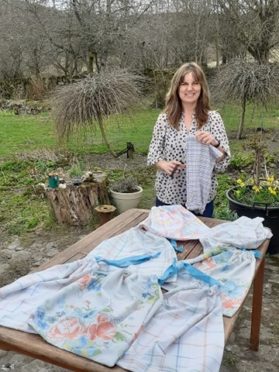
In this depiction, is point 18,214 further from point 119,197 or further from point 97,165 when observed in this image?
point 97,165

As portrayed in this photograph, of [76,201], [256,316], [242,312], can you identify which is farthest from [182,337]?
[76,201]

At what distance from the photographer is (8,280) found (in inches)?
125

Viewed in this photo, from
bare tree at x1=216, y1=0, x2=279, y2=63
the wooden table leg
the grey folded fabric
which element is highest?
bare tree at x1=216, y1=0, x2=279, y2=63

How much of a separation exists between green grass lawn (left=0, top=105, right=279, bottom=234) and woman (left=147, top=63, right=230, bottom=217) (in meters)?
0.92

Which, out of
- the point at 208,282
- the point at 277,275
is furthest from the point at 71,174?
the point at 208,282

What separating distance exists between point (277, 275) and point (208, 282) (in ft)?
5.70

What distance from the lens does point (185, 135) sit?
2.64m

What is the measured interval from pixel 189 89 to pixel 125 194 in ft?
6.05

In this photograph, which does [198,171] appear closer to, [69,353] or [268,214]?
Answer: [268,214]

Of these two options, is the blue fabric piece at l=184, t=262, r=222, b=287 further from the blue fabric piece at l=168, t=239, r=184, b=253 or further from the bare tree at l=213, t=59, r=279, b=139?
the bare tree at l=213, t=59, r=279, b=139

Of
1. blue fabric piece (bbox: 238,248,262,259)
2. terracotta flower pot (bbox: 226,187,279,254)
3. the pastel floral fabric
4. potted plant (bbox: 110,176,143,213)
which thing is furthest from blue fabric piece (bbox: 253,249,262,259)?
potted plant (bbox: 110,176,143,213)

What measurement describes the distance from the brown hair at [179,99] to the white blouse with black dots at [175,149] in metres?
0.03

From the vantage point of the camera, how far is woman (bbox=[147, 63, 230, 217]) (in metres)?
2.54

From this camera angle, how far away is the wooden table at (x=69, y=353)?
1199mm
